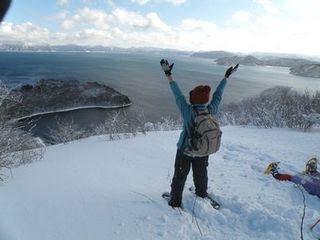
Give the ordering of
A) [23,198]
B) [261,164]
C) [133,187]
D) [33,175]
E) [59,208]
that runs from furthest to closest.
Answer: [261,164], [33,175], [133,187], [23,198], [59,208]

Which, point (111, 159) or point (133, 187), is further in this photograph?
point (111, 159)

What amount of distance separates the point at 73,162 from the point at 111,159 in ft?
3.20

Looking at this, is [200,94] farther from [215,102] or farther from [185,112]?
[215,102]

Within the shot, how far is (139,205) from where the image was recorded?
4883 mm

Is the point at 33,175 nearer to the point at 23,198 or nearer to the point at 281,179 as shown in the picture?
the point at 23,198

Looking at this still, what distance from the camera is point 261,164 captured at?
793 cm

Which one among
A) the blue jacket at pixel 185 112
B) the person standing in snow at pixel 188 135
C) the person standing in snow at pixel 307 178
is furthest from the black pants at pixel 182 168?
the person standing in snow at pixel 307 178

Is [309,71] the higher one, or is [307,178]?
[307,178]

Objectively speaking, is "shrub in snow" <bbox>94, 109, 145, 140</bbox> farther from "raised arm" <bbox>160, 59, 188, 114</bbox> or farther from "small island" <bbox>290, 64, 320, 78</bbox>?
"small island" <bbox>290, 64, 320, 78</bbox>

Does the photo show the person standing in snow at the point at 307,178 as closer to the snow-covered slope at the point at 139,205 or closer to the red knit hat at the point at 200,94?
the snow-covered slope at the point at 139,205

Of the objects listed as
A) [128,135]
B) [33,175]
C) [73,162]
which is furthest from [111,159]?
[128,135]

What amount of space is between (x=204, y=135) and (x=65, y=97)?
236 feet

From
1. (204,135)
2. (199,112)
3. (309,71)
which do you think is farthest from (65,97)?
(309,71)

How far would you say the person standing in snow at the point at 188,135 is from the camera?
4621 millimetres
